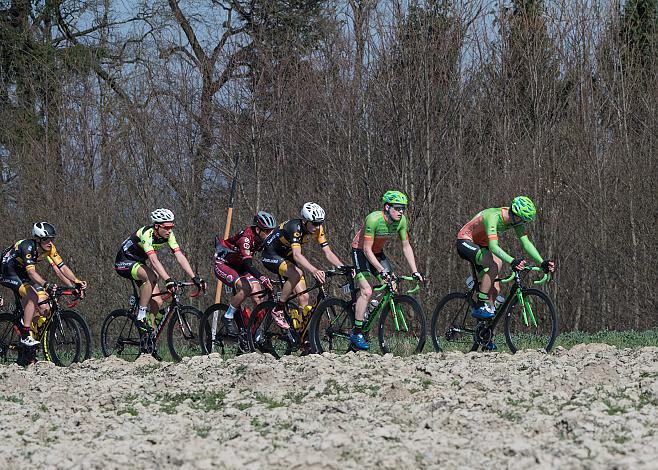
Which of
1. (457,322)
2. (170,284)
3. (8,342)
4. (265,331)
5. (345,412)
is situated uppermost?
(170,284)

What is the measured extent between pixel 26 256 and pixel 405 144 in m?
8.52

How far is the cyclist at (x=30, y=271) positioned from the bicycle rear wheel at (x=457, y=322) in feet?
16.3

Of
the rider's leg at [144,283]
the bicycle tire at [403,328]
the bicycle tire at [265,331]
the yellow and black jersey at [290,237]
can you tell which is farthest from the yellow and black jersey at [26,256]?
the bicycle tire at [403,328]

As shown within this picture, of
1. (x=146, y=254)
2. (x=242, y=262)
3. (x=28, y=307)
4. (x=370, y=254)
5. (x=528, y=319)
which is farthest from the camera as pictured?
(x=28, y=307)

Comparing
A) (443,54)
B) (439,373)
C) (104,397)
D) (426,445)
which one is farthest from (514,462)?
(443,54)

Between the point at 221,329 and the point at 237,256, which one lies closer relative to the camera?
the point at 221,329

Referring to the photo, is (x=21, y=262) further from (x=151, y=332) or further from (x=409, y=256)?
Result: (x=409, y=256)

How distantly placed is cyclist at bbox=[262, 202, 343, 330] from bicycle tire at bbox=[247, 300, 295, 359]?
13cm

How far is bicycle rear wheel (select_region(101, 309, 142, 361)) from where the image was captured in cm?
1548

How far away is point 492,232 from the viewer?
13.6 m

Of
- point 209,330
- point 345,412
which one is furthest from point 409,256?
point 345,412

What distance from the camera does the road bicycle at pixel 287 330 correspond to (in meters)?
14.1

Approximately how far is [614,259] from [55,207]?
12605mm

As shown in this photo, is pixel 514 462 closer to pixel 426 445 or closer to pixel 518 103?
pixel 426 445
